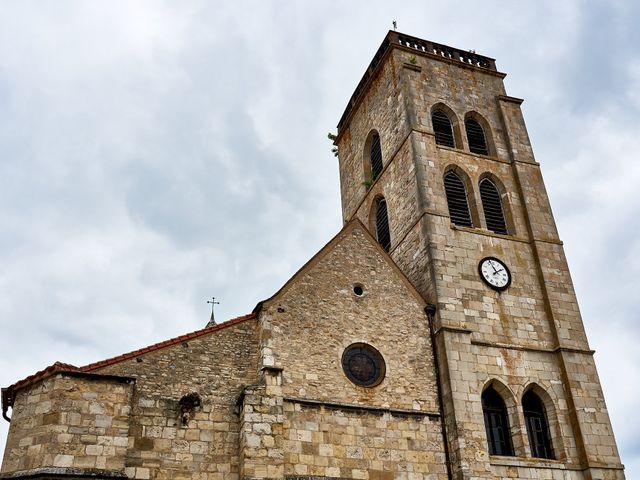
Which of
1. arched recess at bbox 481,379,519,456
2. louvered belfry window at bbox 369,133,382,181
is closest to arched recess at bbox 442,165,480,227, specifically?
louvered belfry window at bbox 369,133,382,181

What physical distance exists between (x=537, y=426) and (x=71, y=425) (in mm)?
10217

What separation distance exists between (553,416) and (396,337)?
4.13 meters

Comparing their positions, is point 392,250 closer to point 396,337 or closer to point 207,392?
point 396,337

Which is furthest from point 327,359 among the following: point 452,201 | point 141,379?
point 452,201

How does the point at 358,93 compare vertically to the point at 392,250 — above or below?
above

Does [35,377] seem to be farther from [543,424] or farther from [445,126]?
[445,126]

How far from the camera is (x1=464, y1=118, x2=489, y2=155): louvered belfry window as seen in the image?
20578mm

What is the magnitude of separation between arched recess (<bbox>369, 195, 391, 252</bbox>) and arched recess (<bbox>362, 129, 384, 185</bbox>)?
908mm

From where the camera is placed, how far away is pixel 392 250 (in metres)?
19.1

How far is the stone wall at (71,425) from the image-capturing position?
11.4 metres

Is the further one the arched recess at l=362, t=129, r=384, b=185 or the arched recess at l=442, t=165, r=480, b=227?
the arched recess at l=362, t=129, r=384, b=185

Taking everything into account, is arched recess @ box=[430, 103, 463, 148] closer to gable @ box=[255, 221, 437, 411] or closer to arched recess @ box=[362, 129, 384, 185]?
arched recess @ box=[362, 129, 384, 185]

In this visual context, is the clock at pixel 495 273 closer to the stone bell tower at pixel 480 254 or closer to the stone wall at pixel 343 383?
the stone bell tower at pixel 480 254

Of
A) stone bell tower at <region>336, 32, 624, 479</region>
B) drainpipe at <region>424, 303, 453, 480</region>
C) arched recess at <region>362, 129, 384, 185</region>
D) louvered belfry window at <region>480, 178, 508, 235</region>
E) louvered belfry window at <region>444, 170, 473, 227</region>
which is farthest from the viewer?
arched recess at <region>362, 129, 384, 185</region>
